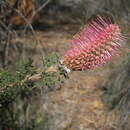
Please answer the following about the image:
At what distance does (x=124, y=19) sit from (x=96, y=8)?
0.58 m

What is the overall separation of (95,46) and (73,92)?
8.42ft

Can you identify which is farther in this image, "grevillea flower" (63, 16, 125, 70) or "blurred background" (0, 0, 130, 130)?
"blurred background" (0, 0, 130, 130)

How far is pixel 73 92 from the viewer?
4418mm

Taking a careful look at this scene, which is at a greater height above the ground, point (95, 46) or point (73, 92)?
point (95, 46)

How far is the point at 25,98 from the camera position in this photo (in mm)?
3527

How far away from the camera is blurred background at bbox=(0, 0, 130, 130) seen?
3486mm

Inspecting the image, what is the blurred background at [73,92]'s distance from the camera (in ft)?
11.4

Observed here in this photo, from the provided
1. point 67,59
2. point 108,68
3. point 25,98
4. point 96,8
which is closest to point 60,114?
point 25,98

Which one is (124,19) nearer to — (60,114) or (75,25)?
(60,114)

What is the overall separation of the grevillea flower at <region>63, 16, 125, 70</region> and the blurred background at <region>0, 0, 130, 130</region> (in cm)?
122

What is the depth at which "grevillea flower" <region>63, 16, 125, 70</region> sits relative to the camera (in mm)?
1873

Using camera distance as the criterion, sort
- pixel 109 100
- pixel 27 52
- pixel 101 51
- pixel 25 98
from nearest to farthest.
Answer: pixel 101 51, pixel 25 98, pixel 109 100, pixel 27 52

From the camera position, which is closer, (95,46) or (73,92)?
(95,46)

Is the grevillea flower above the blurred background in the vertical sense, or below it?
above
